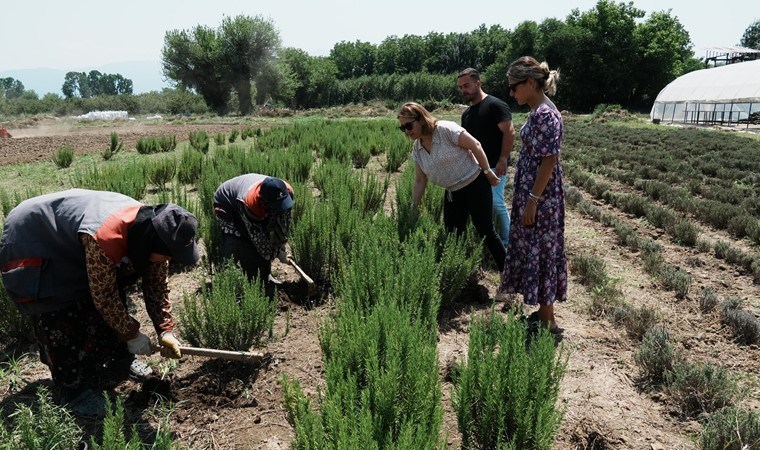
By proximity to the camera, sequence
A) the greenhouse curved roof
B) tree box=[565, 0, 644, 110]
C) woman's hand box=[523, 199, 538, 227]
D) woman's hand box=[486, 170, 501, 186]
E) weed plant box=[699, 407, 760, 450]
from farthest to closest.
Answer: tree box=[565, 0, 644, 110]
the greenhouse curved roof
woman's hand box=[486, 170, 501, 186]
woman's hand box=[523, 199, 538, 227]
weed plant box=[699, 407, 760, 450]

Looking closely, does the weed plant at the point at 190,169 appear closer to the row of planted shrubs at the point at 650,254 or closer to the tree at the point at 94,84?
the row of planted shrubs at the point at 650,254

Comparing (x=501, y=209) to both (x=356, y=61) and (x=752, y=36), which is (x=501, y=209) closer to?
(x=356, y=61)

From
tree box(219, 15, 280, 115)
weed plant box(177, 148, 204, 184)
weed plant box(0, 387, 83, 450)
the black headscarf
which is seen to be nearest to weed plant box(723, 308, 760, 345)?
the black headscarf

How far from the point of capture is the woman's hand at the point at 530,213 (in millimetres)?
2814

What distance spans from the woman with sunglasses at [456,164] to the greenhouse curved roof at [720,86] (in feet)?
96.6

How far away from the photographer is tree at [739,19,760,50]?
85.4 meters

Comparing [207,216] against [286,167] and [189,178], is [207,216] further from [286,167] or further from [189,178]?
[189,178]

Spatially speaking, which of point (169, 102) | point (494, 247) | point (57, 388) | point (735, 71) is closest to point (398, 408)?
point (57, 388)

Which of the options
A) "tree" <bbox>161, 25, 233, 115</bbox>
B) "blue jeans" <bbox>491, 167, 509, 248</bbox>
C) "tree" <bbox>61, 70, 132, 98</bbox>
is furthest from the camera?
"tree" <bbox>61, 70, 132, 98</bbox>

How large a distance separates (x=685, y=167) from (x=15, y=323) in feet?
36.0

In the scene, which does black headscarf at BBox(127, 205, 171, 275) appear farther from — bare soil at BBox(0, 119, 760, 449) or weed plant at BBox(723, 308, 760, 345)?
weed plant at BBox(723, 308, 760, 345)

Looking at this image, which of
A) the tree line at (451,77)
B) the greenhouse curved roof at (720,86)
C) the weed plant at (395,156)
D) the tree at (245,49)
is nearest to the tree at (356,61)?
the tree line at (451,77)

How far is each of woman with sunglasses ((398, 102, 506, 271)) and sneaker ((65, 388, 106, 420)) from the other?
230 centimetres

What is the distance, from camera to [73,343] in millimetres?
2367
